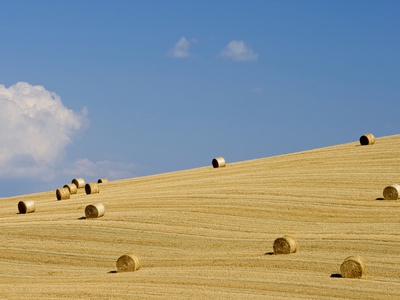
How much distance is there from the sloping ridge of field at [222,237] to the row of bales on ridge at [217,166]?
235 mm

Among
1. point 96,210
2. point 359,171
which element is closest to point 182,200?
point 96,210

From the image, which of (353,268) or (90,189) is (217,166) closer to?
(90,189)

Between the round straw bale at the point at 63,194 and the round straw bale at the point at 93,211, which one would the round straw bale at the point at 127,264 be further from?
the round straw bale at the point at 63,194

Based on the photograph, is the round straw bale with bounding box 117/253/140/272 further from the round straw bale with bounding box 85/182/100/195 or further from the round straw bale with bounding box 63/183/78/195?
the round straw bale with bounding box 63/183/78/195

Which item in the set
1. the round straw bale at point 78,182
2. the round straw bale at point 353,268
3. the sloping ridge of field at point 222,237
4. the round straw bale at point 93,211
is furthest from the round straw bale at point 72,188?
the round straw bale at point 353,268

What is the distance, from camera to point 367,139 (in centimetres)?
3969

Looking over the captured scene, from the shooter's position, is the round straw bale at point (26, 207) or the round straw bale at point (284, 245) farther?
the round straw bale at point (26, 207)

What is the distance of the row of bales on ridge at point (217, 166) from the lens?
63.8 ft

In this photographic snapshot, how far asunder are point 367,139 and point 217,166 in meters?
7.22

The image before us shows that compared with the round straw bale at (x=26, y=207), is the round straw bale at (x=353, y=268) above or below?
below

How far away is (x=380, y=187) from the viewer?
2966cm

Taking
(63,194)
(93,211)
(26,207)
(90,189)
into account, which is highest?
(90,189)

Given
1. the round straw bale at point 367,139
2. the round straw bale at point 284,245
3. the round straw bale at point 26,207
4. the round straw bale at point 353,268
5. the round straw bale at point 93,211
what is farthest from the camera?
the round straw bale at point 367,139

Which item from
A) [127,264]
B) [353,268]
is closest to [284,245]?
[353,268]
